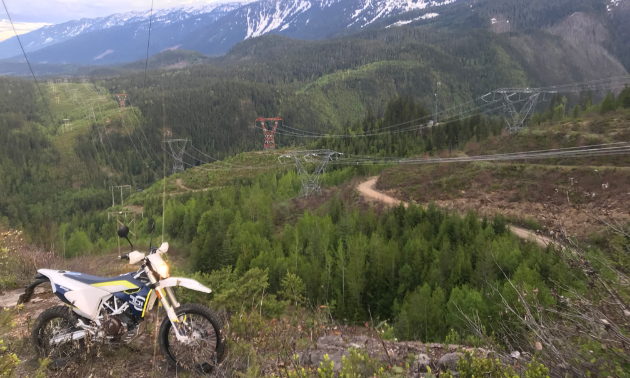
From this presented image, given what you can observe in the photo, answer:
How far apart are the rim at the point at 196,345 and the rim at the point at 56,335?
5.06 ft

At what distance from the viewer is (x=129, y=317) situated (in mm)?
5949

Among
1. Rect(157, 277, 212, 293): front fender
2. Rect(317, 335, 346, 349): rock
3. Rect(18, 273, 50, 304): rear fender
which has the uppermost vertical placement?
Rect(157, 277, 212, 293): front fender

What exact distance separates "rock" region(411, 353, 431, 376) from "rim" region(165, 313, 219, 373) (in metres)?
2.97

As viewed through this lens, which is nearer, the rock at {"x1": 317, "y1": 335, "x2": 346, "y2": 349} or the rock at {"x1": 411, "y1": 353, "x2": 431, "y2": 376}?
the rock at {"x1": 411, "y1": 353, "x2": 431, "y2": 376}

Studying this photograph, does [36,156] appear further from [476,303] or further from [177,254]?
[476,303]

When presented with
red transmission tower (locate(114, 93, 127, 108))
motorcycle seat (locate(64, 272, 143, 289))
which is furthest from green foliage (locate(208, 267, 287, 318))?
red transmission tower (locate(114, 93, 127, 108))

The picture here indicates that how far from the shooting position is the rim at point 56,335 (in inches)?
227

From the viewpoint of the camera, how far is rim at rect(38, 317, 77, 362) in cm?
577

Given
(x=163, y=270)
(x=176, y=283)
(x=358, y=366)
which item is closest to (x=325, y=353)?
(x=358, y=366)

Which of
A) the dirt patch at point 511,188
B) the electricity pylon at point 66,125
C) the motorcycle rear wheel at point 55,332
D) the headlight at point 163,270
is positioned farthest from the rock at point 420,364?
the electricity pylon at point 66,125

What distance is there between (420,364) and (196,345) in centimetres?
337

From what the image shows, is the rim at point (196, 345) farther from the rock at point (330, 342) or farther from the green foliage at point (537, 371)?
the green foliage at point (537, 371)

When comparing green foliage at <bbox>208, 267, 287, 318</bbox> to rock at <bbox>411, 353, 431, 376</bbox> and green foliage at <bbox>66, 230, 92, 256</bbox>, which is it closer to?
rock at <bbox>411, 353, 431, 376</bbox>

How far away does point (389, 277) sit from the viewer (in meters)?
25.5
